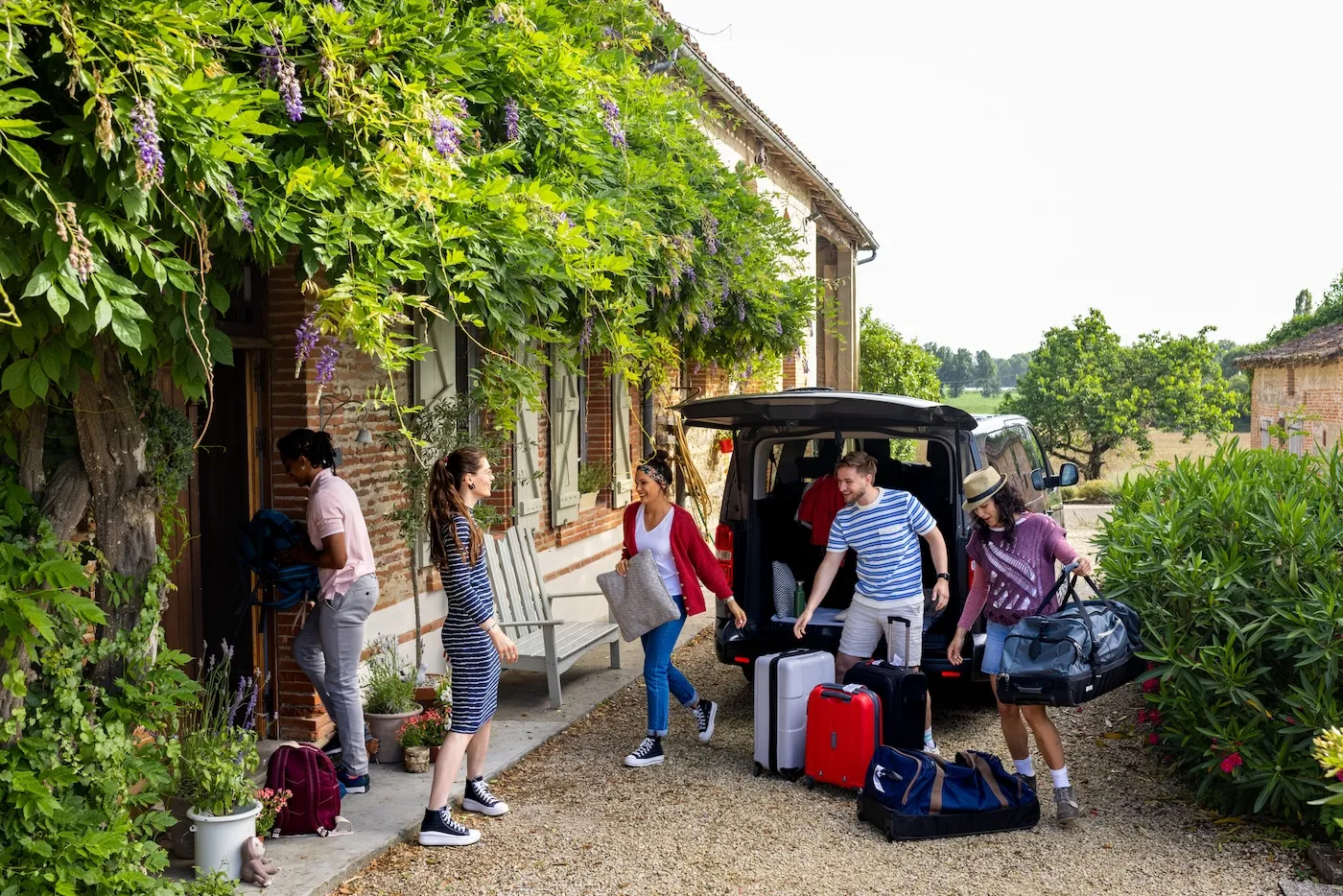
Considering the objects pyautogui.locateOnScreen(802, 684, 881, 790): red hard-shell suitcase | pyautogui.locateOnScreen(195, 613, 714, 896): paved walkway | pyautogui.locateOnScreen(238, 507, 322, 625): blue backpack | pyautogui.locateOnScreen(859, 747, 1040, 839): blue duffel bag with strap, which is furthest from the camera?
pyautogui.locateOnScreen(802, 684, 881, 790): red hard-shell suitcase

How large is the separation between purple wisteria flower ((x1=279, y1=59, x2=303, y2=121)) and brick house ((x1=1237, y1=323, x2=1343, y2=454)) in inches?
1039

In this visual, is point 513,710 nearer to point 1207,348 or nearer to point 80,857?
point 80,857

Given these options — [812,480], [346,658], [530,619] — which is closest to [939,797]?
[346,658]

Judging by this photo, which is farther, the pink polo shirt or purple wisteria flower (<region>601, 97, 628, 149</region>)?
purple wisteria flower (<region>601, 97, 628, 149</region>)

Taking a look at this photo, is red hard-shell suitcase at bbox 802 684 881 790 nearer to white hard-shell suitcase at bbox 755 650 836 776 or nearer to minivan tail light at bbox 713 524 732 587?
white hard-shell suitcase at bbox 755 650 836 776

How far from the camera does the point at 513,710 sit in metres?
8.27

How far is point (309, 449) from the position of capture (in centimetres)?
624

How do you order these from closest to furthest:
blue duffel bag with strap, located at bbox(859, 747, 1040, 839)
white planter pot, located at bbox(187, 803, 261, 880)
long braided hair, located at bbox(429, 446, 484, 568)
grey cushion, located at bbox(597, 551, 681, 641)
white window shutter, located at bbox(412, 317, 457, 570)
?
white planter pot, located at bbox(187, 803, 261, 880), long braided hair, located at bbox(429, 446, 484, 568), blue duffel bag with strap, located at bbox(859, 747, 1040, 839), grey cushion, located at bbox(597, 551, 681, 641), white window shutter, located at bbox(412, 317, 457, 570)

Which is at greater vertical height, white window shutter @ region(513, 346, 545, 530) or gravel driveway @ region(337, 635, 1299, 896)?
white window shutter @ region(513, 346, 545, 530)

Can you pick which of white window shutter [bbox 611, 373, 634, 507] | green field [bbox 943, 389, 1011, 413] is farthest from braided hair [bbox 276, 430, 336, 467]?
green field [bbox 943, 389, 1011, 413]

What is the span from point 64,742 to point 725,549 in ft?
14.9

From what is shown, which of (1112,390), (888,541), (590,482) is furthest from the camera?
(1112,390)

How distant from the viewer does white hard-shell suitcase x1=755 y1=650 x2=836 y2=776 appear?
6672mm

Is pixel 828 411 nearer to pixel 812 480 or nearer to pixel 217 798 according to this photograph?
pixel 812 480
